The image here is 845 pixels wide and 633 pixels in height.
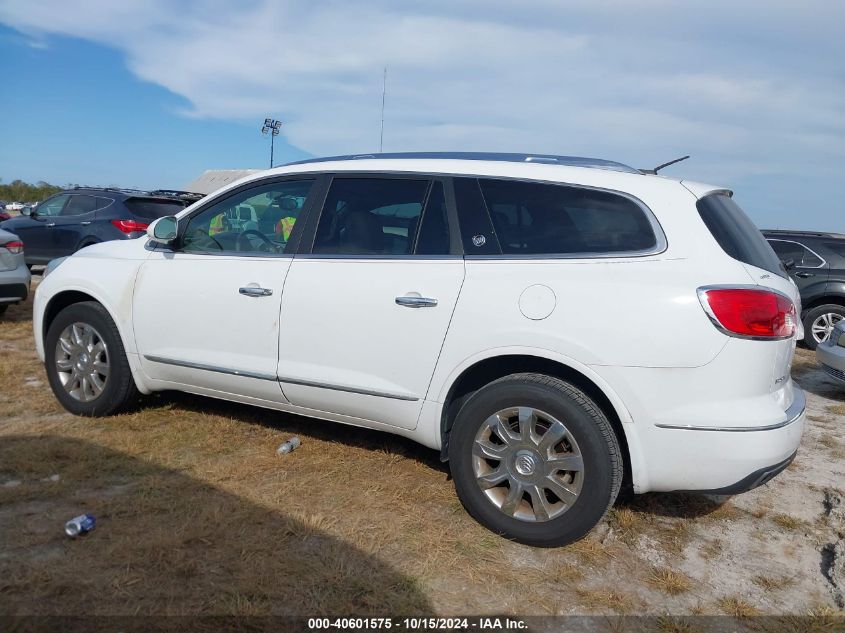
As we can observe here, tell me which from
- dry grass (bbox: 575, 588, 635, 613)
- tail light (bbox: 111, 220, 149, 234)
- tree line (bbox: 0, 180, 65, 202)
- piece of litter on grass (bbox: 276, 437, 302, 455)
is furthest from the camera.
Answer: tree line (bbox: 0, 180, 65, 202)

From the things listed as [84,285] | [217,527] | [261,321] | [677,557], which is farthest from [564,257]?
[84,285]

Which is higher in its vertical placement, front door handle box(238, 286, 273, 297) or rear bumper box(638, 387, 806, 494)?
front door handle box(238, 286, 273, 297)

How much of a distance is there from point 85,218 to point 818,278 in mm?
10721

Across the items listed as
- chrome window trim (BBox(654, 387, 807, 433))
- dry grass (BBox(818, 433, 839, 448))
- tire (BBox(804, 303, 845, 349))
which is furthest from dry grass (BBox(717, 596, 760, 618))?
tire (BBox(804, 303, 845, 349))

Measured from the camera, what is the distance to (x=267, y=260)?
383 cm

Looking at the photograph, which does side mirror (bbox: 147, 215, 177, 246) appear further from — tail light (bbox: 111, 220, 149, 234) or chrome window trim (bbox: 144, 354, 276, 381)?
tail light (bbox: 111, 220, 149, 234)

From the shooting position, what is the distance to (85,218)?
411 inches

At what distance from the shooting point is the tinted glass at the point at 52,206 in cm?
1099

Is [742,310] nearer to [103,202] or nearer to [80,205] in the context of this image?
[103,202]

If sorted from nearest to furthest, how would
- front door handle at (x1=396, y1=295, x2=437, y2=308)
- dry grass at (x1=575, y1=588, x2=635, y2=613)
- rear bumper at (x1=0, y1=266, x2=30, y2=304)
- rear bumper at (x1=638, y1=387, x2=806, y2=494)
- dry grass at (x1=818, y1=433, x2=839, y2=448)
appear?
dry grass at (x1=575, y1=588, x2=635, y2=613), rear bumper at (x1=638, y1=387, x2=806, y2=494), front door handle at (x1=396, y1=295, x2=437, y2=308), dry grass at (x1=818, y1=433, x2=839, y2=448), rear bumper at (x1=0, y1=266, x2=30, y2=304)

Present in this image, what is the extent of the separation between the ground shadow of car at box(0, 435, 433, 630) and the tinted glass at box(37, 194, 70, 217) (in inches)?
336

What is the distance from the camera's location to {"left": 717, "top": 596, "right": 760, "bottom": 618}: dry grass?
106 inches

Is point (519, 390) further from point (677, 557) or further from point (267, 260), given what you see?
point (267, 260)

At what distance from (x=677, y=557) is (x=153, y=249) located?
3.45 m
